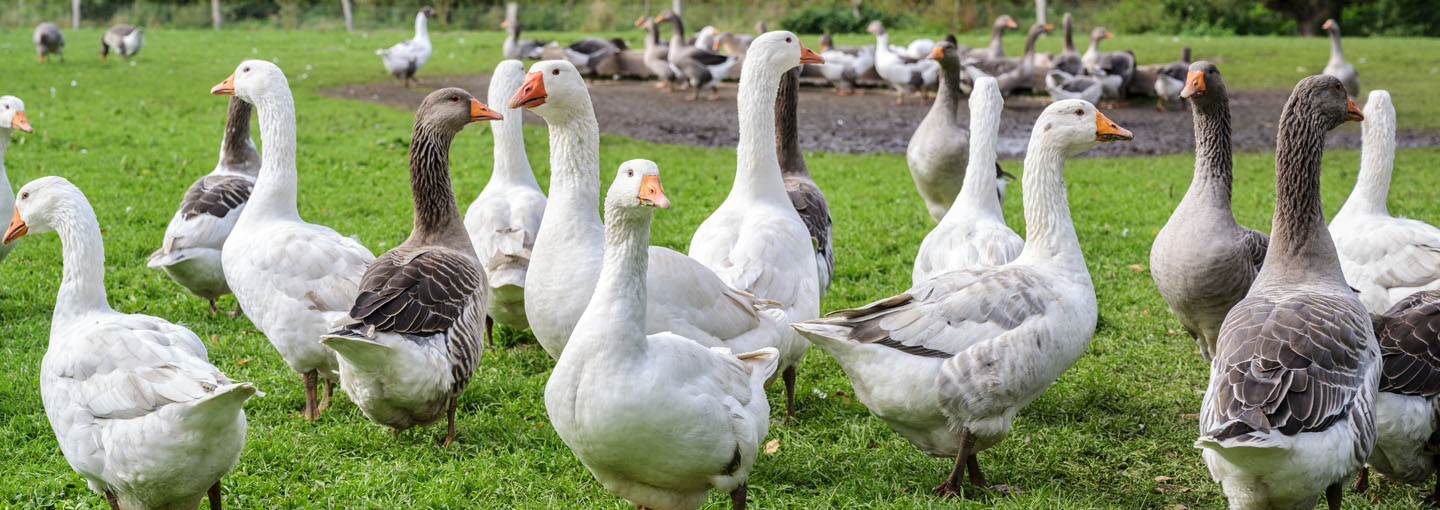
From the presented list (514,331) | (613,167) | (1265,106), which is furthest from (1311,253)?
(1265,106)

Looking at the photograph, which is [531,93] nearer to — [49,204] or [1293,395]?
[49,204]

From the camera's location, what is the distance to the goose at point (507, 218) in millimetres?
5824

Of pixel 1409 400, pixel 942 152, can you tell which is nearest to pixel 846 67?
pixel 942 152

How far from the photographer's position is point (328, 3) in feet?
118

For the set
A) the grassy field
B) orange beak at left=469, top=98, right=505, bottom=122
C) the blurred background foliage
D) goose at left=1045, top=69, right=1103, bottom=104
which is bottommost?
the grassy field

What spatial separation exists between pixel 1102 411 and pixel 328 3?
35.7m

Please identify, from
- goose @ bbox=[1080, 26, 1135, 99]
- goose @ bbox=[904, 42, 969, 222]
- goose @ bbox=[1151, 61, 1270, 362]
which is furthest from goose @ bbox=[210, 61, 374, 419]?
goose @ bbox=[1080, 26, 1135, 99]

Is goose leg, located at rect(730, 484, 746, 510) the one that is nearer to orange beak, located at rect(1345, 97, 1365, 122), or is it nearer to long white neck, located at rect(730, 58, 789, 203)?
long white neck, located at rect(730, 58, 789, 203)

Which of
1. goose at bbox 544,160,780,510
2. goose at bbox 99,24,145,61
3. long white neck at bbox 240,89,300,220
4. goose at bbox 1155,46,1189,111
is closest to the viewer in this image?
goose at bbox 544,160,780,510

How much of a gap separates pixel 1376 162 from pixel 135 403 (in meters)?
6.08

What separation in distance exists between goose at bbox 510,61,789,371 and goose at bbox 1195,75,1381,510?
1.91 m

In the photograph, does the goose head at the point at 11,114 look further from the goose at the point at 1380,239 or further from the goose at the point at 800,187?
the goose at the point at 1380,239

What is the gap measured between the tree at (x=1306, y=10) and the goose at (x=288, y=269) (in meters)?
33.2

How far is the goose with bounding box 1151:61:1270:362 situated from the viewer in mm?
5309
